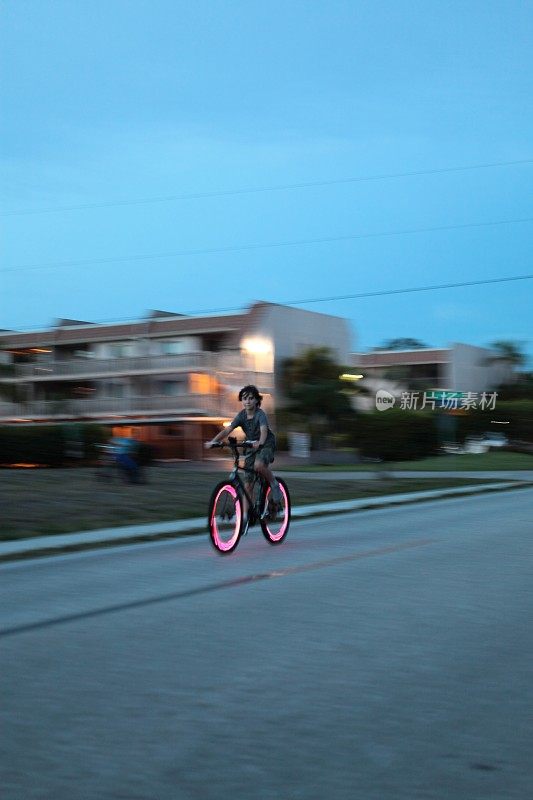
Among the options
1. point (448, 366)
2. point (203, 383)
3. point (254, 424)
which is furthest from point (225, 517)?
point (448, 366)

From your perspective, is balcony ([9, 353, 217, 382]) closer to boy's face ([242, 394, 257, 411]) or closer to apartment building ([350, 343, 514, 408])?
apartment building ([350, 343, 514, 408])

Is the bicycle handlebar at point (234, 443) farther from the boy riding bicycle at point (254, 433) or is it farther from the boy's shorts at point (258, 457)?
the boy's shorts at point (258, 457)

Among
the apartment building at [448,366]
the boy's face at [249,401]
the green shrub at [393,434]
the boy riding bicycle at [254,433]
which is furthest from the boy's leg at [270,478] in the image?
the apartment building at [448,366]

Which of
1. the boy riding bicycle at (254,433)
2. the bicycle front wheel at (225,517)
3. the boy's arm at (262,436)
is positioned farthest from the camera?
the boy riding bicycle at (254,433)

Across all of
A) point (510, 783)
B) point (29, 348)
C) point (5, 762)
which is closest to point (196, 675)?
point (5, 762)

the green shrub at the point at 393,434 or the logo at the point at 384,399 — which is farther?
the logo at the point at 384,399

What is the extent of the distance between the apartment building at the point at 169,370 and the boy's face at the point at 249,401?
138 ft

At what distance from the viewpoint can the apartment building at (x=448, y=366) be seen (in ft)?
250

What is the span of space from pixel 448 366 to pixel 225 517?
65.1 meters

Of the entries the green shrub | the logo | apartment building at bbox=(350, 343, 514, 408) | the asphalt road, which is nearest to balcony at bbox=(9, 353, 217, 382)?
the green shrub

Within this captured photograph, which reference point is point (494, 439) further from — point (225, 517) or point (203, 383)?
point (225, 517)

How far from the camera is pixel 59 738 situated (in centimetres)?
495

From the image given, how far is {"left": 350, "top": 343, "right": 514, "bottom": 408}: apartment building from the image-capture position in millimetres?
76125

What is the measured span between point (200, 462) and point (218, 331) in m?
8.05
